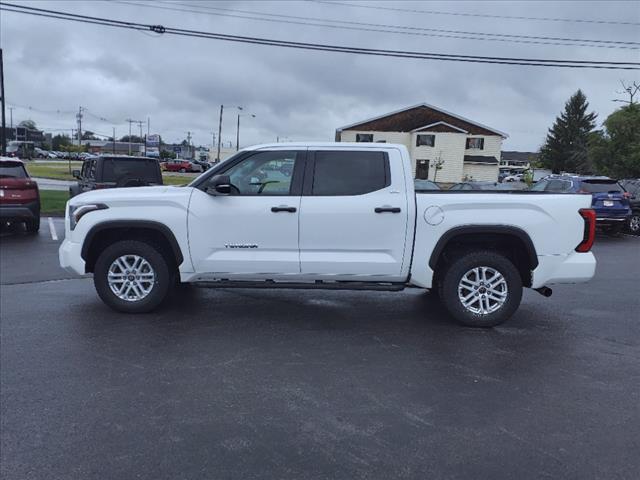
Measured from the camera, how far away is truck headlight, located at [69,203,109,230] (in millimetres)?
5754

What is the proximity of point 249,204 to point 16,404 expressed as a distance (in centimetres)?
277

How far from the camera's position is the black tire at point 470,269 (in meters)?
5.57

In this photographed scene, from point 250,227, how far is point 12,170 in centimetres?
872

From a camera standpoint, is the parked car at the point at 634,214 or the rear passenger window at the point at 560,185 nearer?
the rear passenger window at the point at 560,185

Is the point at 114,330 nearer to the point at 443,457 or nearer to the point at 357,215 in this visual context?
the point at 357,215

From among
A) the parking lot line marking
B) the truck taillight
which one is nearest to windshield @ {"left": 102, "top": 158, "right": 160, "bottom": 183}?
the parking lot line marking

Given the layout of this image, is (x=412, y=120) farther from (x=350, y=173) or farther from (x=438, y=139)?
(x=350, y=173)

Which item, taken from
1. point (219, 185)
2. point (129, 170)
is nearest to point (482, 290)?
point (219, 185)

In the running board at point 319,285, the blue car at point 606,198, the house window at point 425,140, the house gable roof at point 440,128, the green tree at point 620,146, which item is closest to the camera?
the running board at point 319,285

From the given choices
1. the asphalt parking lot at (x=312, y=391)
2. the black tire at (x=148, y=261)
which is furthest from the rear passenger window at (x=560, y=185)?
the black tire at (x=148, y=261)

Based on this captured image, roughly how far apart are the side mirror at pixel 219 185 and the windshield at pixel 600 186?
1289cm

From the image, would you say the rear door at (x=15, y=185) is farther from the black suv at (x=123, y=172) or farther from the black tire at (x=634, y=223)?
the black tire at (x=634, y=223)

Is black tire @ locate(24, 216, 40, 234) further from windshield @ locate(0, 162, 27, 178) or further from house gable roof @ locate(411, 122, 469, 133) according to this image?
house gable roof @ locate(411, 122, 469, 133)

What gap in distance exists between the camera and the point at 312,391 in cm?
409
